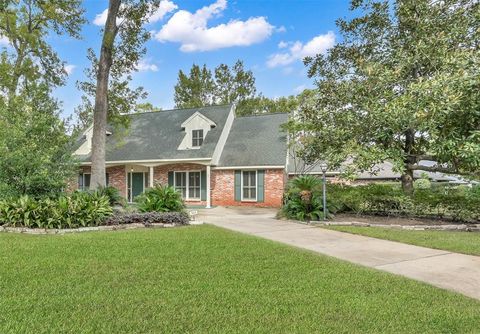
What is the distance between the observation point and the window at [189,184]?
67.1ft

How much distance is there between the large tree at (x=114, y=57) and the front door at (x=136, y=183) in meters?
5.98

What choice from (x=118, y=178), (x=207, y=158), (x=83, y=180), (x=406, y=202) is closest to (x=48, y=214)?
(x=207, y=158)

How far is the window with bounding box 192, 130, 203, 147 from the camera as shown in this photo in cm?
2083

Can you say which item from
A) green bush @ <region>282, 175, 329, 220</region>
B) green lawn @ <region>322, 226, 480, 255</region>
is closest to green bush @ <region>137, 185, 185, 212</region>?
green bush @ <region>282, 175, 329, 220</region>

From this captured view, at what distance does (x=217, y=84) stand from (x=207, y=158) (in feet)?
68.9

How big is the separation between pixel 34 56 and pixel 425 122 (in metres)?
21.4

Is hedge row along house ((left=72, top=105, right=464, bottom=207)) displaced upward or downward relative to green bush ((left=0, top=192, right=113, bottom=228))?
upward

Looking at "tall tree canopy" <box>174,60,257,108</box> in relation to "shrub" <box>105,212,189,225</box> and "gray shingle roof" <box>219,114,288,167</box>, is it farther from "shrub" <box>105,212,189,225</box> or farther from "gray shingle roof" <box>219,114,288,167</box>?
"shrub" <box>105,212,189,225</box>

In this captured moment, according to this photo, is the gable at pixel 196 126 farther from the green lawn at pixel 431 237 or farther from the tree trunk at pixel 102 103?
the green lawn at pixel 431 237

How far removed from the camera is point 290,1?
1470 centimetres

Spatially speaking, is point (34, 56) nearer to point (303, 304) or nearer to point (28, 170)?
point (28, 170)

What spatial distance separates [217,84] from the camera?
1513 inches

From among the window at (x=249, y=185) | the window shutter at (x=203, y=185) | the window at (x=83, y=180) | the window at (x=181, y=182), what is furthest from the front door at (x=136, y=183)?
the window at (x=249, y=185)

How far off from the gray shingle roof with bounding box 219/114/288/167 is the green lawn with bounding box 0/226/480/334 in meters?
12.3
